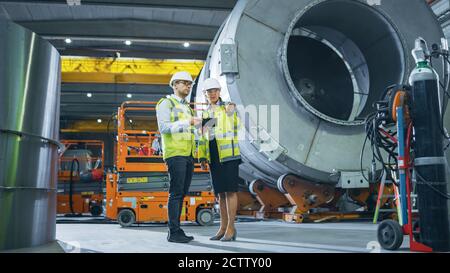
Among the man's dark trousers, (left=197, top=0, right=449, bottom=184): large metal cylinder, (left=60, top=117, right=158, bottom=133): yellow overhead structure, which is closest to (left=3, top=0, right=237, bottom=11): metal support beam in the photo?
(left=197, top=0, right=449, bottom=184): large metal cylinder

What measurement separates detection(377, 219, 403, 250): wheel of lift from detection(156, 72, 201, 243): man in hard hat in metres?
1.42

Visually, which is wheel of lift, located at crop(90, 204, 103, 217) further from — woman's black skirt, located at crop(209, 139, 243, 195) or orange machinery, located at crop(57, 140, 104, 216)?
woman's black skirt, located at crop(209, 139, 243, 195)

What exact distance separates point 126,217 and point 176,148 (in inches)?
97.3

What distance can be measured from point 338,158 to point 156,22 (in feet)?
15.6

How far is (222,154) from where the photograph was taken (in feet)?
12.4

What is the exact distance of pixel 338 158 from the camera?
5.02 meters

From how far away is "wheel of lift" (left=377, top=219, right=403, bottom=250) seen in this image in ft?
9.47

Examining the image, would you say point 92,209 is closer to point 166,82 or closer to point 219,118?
point 166,82

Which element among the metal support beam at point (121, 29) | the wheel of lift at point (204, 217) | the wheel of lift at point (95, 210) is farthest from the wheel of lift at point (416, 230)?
the wheel of lift at point (95, 210)

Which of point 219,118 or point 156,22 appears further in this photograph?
point 156,22

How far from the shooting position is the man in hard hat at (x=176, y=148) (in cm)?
360

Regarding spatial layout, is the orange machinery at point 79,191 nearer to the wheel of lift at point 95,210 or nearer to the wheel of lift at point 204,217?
the wheel of lift at point 95,210
